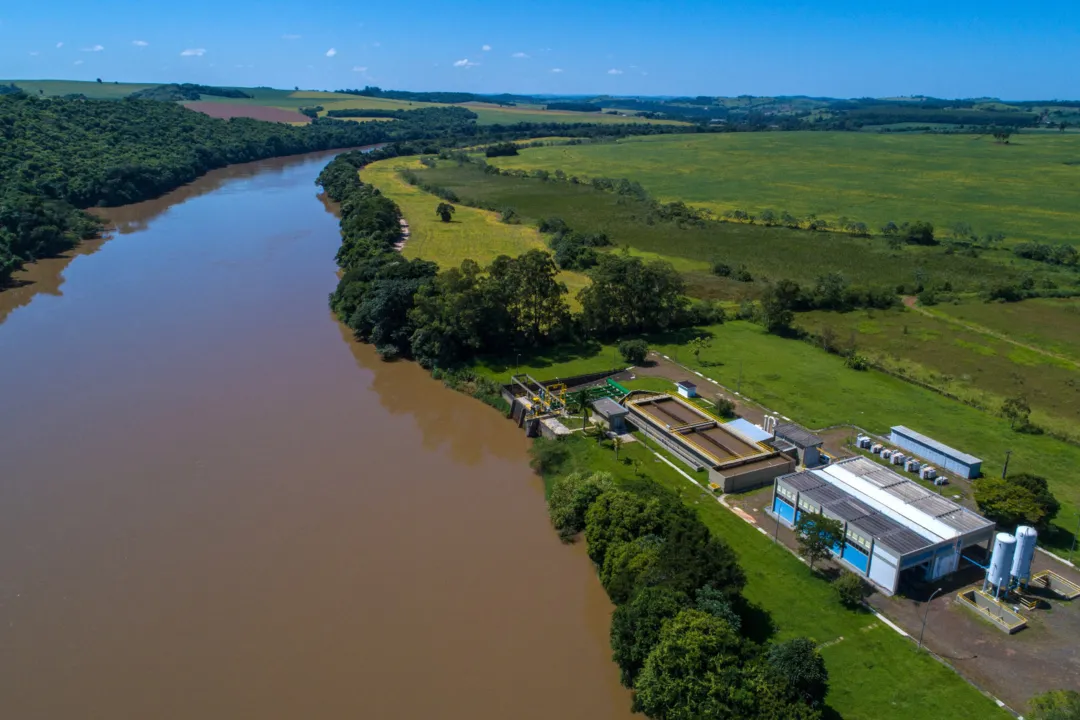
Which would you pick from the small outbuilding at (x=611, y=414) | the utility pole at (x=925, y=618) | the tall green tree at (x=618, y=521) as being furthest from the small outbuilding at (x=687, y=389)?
the utility pole at (x=925, y=618)

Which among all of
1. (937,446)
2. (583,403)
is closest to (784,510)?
(937,446)

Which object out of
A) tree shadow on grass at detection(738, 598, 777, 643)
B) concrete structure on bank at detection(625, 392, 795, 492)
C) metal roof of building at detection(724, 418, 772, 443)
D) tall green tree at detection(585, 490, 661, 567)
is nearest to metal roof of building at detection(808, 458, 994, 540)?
concrete structure on bank at detection(625, 392, 795, 492)

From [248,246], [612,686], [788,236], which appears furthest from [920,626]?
[248,246]

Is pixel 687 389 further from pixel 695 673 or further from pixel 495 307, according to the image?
pixel 695 673

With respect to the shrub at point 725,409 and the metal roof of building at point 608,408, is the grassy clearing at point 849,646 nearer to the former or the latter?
the metal roof of building at point 608,408

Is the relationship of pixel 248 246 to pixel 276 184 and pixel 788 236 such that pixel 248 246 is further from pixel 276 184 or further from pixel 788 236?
pixel 788 236

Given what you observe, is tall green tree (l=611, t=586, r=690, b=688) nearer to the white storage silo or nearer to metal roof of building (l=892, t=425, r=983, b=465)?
the white storage silo
